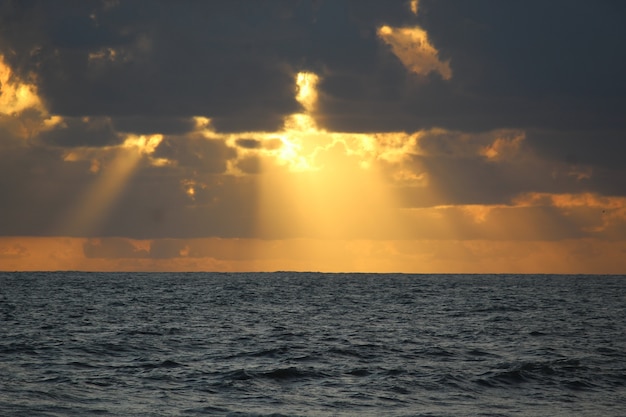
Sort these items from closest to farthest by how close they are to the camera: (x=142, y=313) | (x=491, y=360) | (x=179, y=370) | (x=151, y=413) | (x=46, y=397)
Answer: (x=151, y=413)
(x=46, y=397)
(x=179, y=370)
(x=491, y=360)
(x=142, y=313)

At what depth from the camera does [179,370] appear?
1599 inches

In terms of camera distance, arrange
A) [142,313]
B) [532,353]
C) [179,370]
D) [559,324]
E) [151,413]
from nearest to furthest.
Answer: [151,413], [179,370], [532,353], [559,324], [142,313]

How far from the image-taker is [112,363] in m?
42.9

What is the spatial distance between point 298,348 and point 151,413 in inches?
826

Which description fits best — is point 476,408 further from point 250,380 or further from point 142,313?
point 142,313

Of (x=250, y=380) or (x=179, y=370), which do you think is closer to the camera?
(x=250, y=380)

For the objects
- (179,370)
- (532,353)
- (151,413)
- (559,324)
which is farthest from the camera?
(559,324)

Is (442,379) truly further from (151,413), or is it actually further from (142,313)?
(142,313)

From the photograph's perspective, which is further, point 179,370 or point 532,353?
point 532,353

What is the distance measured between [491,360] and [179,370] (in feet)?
53.5

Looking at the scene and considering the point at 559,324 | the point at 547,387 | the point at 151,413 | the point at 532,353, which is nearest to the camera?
the point at 151,413

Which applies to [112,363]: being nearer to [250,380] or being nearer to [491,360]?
[250,380]

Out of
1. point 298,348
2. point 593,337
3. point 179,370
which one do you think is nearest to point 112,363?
point 179,370

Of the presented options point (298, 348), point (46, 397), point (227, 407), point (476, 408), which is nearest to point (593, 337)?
point (298, 348)
